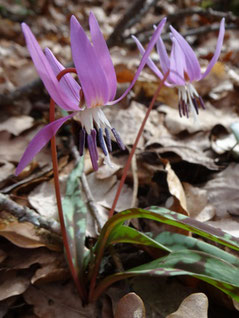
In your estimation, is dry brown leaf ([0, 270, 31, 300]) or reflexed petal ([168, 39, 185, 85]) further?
reflexed petal ([168, 39, 185, 85])

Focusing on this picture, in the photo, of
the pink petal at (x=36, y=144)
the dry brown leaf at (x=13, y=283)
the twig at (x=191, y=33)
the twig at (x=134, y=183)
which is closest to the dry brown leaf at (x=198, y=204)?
the twig at (x=134, y=183)

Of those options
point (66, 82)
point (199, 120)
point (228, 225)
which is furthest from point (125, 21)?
point (228, 225)

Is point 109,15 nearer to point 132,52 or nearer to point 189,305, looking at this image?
point 132,52

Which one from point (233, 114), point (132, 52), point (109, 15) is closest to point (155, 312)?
point (233, 114)

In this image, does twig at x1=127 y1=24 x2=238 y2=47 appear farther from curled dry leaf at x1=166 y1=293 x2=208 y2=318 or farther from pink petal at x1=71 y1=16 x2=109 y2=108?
curled dry leaf at x1=166 y1=293 x2=208 y2=318

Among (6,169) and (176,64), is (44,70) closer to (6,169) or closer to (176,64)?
(176,64)

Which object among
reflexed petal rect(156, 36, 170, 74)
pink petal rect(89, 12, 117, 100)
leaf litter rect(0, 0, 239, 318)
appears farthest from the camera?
reflexed petal rect(156, 36, 170, 74)

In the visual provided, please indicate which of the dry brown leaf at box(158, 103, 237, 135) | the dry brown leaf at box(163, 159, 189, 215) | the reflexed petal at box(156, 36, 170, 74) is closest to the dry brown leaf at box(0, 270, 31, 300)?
the dry brown leaf at box(163, 159, 189, 215)

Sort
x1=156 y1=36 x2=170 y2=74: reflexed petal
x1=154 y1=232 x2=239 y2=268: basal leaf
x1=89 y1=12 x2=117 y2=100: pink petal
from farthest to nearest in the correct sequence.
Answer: x1=156 y1=36 x2=170 y2=74: reflexed petal → x1=154 y1=232 x2=239 y2=268: basal leaf → x1=89 y1=12 x2=117 y2=100: pink petal

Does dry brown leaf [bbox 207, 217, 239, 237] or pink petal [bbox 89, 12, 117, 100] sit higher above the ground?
pink petal [bbox 89, 12, 117, 100]
